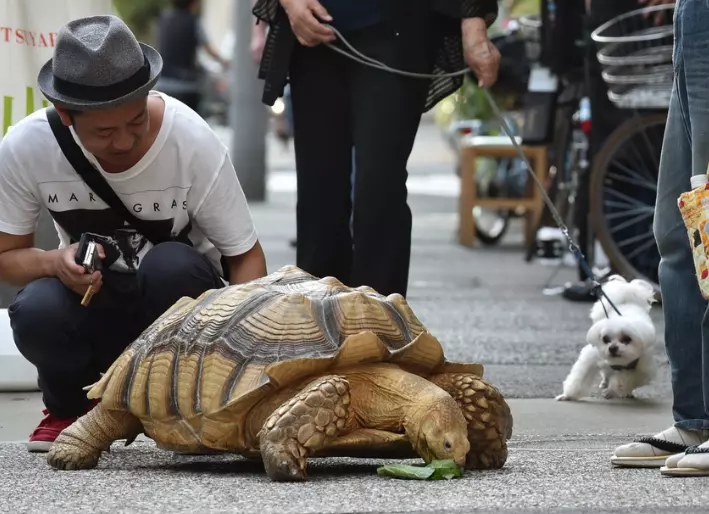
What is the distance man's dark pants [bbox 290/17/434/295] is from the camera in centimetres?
488

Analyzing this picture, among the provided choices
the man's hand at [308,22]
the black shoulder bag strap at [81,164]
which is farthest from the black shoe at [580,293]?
the black shoulder bag strap at [81,164]

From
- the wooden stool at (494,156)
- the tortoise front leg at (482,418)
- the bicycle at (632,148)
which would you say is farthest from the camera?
the wooden stool at (494,156)

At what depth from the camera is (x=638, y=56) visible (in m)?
7.09

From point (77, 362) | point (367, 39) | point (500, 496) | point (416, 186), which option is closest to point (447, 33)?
point (367, 39)

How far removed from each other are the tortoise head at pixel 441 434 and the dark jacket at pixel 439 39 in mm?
1736

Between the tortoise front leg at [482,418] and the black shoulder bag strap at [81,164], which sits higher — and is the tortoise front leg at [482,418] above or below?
below

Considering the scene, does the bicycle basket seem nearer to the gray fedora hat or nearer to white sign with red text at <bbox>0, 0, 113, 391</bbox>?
white sign with red text at <bbox>0, 0, 113, 391</bbox>

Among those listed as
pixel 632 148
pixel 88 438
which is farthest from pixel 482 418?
pixel 632 148

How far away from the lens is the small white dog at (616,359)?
5.76m

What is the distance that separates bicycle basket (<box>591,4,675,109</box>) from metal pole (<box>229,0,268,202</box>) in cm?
860

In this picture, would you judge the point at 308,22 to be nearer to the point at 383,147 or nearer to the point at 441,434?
the point at 383,147

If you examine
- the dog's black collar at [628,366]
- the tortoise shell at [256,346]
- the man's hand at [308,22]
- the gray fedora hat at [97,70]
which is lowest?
the dog's black collar at [628,366]

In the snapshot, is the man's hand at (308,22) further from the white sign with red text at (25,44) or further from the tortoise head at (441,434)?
the tortoise head at (441,434)

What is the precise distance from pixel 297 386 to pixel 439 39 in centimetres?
182
